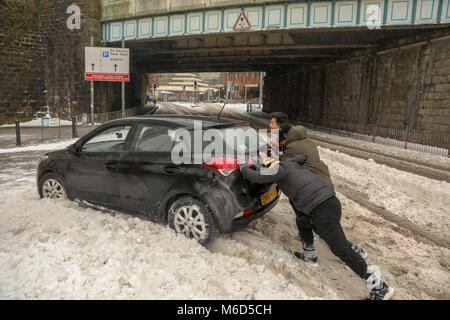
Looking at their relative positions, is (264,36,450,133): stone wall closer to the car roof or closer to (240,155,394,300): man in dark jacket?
the car roof

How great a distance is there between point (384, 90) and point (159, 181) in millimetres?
18680

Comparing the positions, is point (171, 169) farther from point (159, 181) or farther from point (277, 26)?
point (277, 26)

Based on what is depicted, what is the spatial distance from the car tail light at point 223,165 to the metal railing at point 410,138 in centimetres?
1243

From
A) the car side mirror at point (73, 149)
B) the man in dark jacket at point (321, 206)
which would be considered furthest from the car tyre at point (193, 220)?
the car side mirror at point (73, 149)

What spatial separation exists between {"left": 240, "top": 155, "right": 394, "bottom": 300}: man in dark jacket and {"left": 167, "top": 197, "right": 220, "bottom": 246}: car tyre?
2.56 ft

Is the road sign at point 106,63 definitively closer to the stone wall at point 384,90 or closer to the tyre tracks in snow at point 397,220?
the stone wall at point 384,90

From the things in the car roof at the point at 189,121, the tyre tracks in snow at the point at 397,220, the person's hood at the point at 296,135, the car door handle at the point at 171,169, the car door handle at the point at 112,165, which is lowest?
the tyre tracks in snow at the point at 397,220

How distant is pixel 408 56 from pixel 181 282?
18466 millimetres

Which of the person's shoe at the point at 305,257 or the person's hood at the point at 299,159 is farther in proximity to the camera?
the person's shoe at the point at 305,257

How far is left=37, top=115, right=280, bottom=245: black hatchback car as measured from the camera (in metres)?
3.69

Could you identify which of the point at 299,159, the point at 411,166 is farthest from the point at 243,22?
the point at 299,159

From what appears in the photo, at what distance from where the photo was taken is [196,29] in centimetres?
1941

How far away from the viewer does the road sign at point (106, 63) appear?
20672 millimetres
